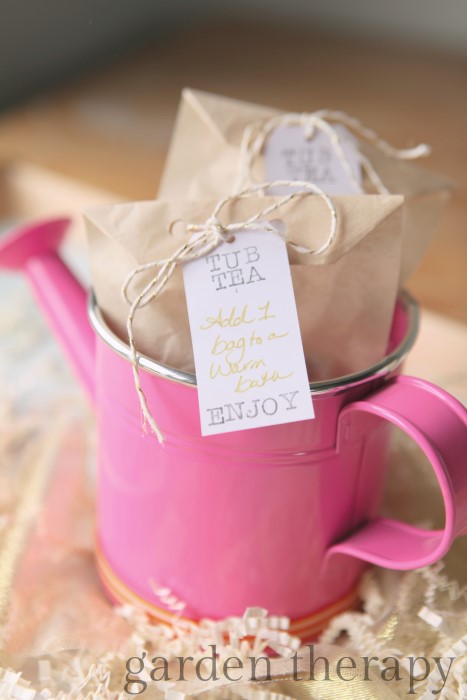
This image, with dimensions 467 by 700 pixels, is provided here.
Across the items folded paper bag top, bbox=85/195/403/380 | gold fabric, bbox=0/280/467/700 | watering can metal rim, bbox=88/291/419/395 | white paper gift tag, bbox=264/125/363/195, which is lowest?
gold fabric, bbox=0/280/467/700

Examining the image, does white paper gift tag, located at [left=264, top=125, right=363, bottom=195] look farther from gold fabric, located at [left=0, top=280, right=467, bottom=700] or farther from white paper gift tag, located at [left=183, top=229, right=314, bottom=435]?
gold fabric, located at [left=0, top=280, right=467, bottom=700]

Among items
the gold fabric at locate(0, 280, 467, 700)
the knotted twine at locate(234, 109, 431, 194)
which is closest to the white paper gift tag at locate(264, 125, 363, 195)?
the knotted twine at locate(234, 109, 431, 194)

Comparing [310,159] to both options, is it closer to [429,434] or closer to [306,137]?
[306,137]

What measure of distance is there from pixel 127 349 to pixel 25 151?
2.29 ft

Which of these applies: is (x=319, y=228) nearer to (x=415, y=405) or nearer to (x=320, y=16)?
(x=415, y=405)

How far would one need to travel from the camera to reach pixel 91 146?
111cm

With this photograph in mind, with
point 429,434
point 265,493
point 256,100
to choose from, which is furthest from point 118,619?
point 256,100

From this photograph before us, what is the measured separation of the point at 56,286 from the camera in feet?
2.05

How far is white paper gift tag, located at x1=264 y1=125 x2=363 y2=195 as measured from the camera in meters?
0.54

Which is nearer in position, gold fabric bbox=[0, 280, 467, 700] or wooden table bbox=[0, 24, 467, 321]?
gold fabric bbox=[0, 280, 467, 700]

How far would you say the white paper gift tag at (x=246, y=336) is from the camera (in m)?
0.43

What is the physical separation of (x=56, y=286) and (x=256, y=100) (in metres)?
0.76

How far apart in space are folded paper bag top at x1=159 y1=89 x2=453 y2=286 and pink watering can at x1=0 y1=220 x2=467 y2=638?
0.05m

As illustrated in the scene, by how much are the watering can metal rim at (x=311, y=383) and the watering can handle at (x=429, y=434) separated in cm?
Result: 1
